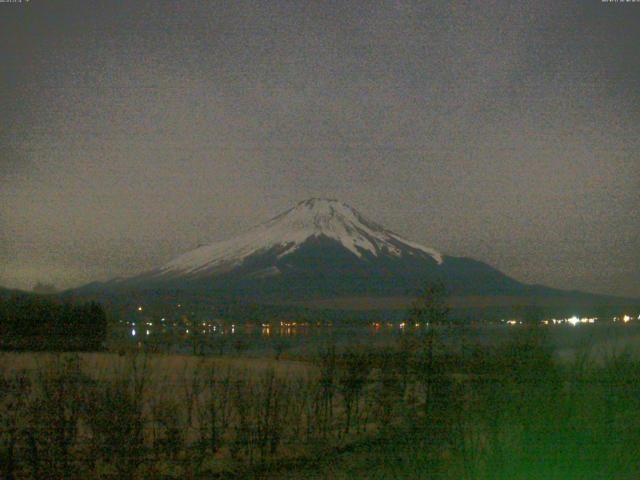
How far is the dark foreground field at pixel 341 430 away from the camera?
19.2ft

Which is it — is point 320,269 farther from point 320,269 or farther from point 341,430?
point 341,430

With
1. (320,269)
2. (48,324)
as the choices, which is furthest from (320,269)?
(48,324)

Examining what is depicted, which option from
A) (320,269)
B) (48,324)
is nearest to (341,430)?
(48,324)

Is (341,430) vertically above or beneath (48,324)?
beneath

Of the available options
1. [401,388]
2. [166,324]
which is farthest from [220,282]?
[401,388]

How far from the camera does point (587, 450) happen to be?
19.1ft

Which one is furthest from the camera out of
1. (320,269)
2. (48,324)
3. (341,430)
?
(320,269)

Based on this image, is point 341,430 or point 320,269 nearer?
point 341,430

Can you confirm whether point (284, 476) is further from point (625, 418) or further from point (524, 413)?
point (625, 418)

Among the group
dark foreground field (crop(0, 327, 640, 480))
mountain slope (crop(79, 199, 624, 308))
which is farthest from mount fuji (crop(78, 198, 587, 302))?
dark foreground field (crop(0, 327, 640, 480))

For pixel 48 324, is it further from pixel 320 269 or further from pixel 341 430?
pixel 320 269

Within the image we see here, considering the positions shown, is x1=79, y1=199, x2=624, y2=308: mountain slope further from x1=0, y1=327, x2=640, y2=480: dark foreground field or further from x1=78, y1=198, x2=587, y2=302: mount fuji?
x1=0, y1=327, x2=640, y2=480: dark foreground field

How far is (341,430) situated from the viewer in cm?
1066

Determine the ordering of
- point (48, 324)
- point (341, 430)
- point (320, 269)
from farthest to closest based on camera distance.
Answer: point (320, 269)
point (48, 324)
point (341, 430)
